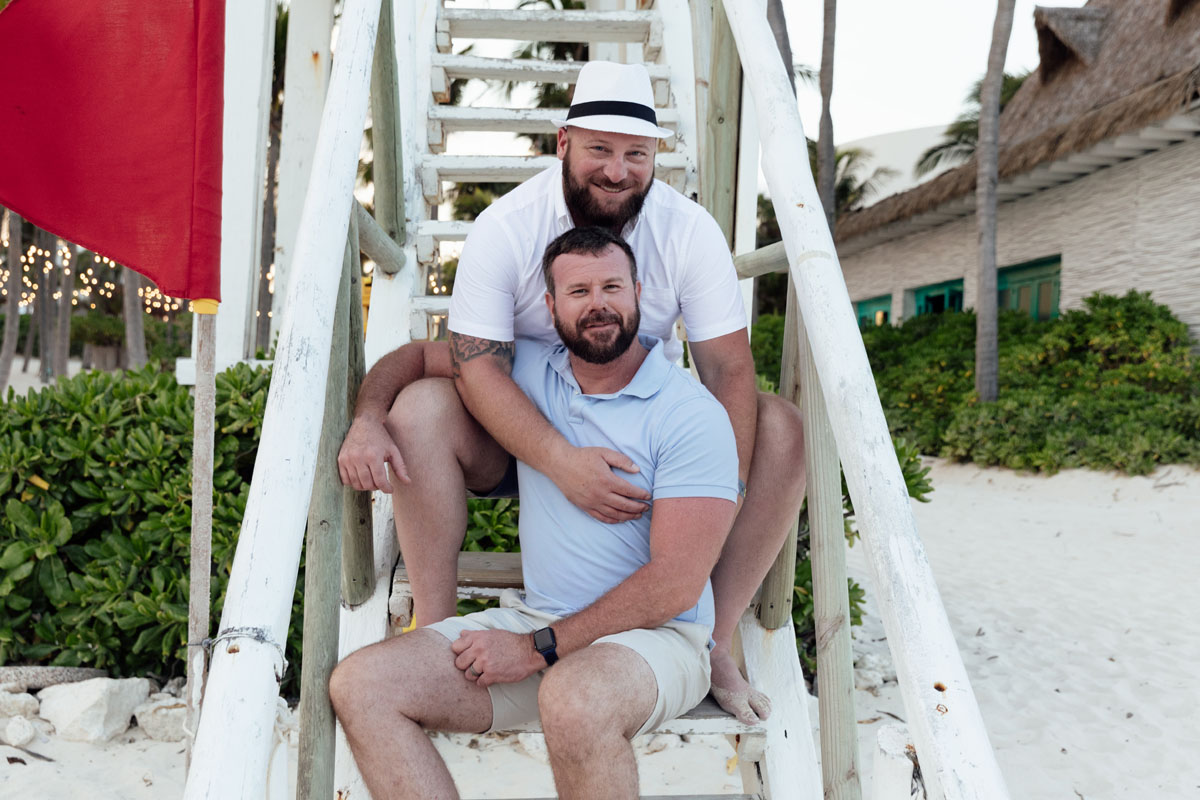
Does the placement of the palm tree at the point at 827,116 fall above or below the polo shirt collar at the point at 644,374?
above

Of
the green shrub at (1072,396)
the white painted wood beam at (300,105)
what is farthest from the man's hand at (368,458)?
the green shrub at (1072,396)

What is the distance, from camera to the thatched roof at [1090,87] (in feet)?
30.5

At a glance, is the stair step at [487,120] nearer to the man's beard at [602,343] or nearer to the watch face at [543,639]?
the man's beard at [602,343]

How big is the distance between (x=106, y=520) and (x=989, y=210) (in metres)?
9.96

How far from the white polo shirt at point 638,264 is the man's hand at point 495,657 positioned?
0.63 m

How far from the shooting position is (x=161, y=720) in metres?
3.11

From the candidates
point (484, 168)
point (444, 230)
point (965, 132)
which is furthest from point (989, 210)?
point (965, 132)

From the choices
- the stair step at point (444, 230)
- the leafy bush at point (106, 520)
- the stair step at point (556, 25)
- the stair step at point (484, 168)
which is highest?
the stair step at point (556, 25)

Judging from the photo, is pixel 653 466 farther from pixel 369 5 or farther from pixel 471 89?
pixel 471 89

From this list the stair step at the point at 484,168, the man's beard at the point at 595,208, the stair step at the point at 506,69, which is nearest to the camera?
the man's beard at the point at 595,208

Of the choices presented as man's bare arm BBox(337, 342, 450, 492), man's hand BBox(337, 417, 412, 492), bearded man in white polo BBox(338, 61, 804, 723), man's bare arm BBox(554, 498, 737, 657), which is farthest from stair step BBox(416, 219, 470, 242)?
man's bare arm BBox(554, 498, 737, 657)

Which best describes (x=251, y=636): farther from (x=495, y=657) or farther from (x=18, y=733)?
(x=18, y=733)

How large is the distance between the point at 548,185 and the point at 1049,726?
2.96m

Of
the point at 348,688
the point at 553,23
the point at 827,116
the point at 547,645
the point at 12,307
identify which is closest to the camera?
the point at 348,688
